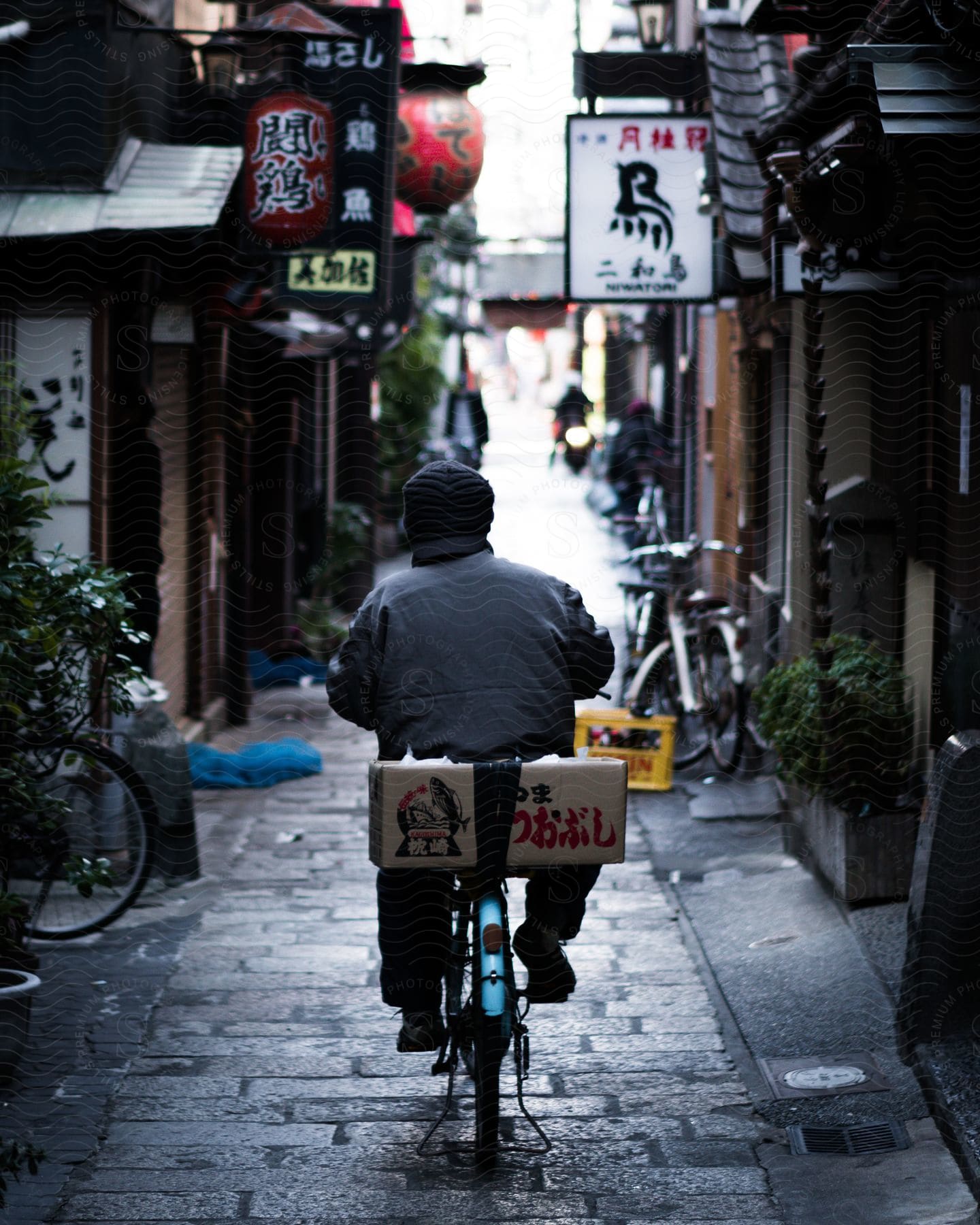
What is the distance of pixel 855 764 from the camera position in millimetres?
7254

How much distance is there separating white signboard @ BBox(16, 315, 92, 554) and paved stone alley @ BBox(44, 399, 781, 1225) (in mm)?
2162

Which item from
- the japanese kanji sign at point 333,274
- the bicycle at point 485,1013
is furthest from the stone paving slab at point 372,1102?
the japanese kanji sign at point 333,274

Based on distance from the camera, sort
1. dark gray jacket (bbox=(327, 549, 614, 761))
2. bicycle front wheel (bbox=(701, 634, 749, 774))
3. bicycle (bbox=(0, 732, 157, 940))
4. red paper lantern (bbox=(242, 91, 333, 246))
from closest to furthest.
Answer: dark gray jacket (bbox=(327, 549, 614, 761)), bicycle (bbox=(0, 732, 157, 940)), red paper lantern (bbox=(242, 91, 333, 246)), bicycle front wheel (bbox=(701, 634, 749, 774))

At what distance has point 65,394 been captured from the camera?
8617mm

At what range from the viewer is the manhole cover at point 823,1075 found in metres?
5.43

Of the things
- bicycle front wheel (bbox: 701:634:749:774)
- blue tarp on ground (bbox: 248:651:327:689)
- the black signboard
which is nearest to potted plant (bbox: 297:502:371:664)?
blue tarp on ground (bbox: 248:651:327:689)

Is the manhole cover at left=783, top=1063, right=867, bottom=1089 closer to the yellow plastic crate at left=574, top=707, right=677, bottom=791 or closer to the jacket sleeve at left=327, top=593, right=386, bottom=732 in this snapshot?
the jacket sleeve at left=327, top=593, right=386, bottom=732

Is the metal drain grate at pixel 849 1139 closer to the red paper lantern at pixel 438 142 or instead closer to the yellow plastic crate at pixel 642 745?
the yellow plastic crate at pixel 642 745

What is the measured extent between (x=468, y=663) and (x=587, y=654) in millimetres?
375

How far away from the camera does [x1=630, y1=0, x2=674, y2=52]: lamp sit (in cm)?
1430

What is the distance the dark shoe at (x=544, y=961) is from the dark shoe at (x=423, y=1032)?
0.93 feet

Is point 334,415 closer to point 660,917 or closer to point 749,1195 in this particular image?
point 660,917

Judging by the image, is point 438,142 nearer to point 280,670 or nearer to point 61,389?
point 61,389

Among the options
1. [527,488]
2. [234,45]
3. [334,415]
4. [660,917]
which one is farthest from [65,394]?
[527,488]
